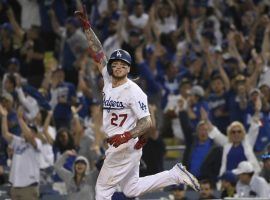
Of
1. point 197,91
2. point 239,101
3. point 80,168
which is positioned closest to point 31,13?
point 197,91

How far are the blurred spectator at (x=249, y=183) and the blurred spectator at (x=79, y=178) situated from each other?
2.00 m

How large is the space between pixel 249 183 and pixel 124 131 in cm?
368

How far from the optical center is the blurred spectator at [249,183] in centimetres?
1666

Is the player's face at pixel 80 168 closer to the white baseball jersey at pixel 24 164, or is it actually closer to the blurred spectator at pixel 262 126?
the white baseball jersey at pixel 24 164

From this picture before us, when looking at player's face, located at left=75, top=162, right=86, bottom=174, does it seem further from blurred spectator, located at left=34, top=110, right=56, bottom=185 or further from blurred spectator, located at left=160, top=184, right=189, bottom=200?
blurred spectator, located at left=34, top=110, right=56, bottom=185

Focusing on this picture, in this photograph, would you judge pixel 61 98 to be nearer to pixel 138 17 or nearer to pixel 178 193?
pixel 138 17

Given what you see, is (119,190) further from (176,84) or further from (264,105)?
(176,84)

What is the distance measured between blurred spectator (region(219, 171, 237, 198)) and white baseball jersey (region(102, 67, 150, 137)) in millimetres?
3218

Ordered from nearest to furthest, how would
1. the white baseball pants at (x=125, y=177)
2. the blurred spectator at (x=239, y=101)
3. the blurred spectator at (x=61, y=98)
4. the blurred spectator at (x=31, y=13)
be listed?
1. the white baseball pants at (x=125, y=177)
2. the blurred spectator at (x=239, y=101)
3. the blurred spectator at (x=61, y=98)
4. the blurred spectator at (x=31, y=13)

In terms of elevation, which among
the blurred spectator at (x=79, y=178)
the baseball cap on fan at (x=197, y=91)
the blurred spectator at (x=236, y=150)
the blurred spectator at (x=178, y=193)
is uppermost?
the baseball cap on fan at (x=197, y=91)

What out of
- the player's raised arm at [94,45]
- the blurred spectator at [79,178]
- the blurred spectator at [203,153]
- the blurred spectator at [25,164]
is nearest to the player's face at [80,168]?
the blurred spectator at [79,178]

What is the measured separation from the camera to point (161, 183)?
46.4ft

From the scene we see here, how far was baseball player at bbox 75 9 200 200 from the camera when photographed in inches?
543

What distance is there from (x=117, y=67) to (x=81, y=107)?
6.65 meters
